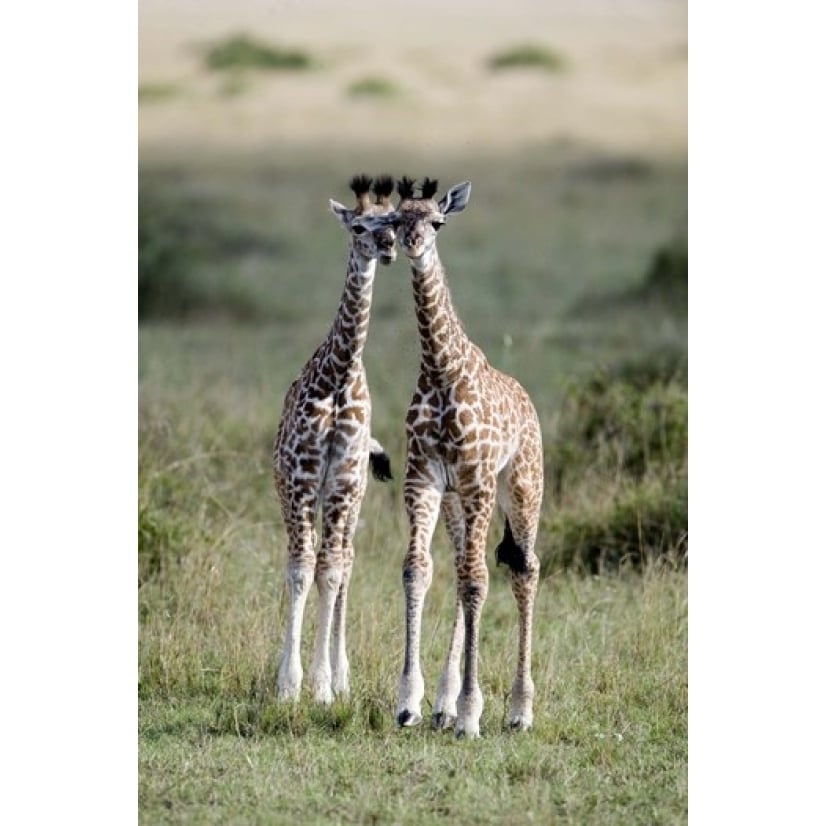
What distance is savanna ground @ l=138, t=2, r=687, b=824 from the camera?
23.4 feet

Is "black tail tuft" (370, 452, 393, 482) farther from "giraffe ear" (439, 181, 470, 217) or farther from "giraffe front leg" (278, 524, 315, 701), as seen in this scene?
"giraffe ear" (439, 181, 470, 217)

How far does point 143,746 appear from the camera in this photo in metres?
7.41

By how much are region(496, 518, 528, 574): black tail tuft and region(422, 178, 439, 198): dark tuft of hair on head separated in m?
1.42

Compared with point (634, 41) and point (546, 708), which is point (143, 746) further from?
point (634, 41)

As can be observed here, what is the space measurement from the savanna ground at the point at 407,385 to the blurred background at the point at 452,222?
38mm

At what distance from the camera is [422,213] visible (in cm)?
680

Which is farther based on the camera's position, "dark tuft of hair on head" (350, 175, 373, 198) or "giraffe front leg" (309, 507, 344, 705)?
"giraffe front leg" (309, 507, 344, 705)

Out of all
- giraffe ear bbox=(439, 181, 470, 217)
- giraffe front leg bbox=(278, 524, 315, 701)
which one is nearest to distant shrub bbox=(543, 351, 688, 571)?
giraffe front leg bbox=(278, 524, 315, 701)

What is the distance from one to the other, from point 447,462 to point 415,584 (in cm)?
49

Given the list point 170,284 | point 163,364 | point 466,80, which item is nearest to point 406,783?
point 163,364

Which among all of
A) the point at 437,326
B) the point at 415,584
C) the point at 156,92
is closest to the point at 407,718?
the point at 415,584

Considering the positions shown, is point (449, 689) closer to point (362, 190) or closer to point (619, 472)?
point (362, 190)

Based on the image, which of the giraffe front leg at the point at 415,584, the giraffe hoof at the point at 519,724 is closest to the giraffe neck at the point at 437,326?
the giraffe front leg at the point at 415,584

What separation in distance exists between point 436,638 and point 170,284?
927 cm
